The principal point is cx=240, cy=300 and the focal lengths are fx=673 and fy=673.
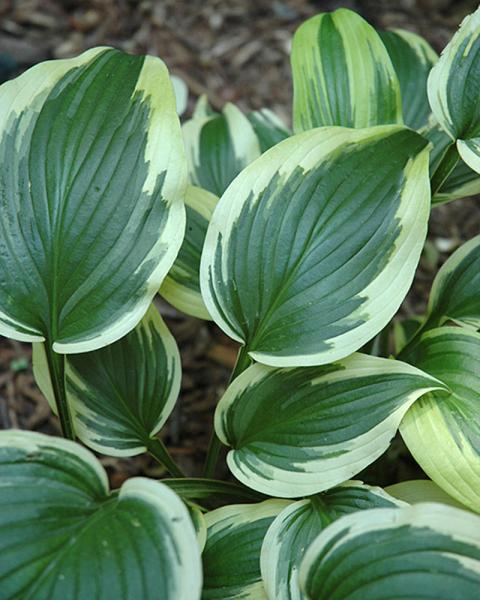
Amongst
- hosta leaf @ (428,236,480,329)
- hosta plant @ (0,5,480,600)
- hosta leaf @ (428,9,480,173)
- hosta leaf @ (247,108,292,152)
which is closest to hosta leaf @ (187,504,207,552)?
hosta plant @ (0,5,480,600)

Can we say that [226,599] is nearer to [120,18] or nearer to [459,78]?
[459,78]

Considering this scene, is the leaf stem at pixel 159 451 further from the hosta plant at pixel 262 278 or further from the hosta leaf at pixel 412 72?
the hosta leaf at pixel 412 72

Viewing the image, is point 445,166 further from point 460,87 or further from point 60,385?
point 60,385

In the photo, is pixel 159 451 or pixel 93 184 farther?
pixel 159 451

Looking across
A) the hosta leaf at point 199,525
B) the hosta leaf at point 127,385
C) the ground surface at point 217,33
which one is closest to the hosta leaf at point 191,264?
the hosta leaf at point 127,385

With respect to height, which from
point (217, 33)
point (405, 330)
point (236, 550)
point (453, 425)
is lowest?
point (236, 550)

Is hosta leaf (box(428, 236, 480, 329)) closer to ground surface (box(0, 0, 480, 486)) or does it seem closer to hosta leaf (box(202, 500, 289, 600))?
hosta leaf (box(202, 500, 289, 600))

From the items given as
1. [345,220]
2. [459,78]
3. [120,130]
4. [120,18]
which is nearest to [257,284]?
[345,220]

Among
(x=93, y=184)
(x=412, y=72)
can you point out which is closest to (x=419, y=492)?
(x=93, y=184)
